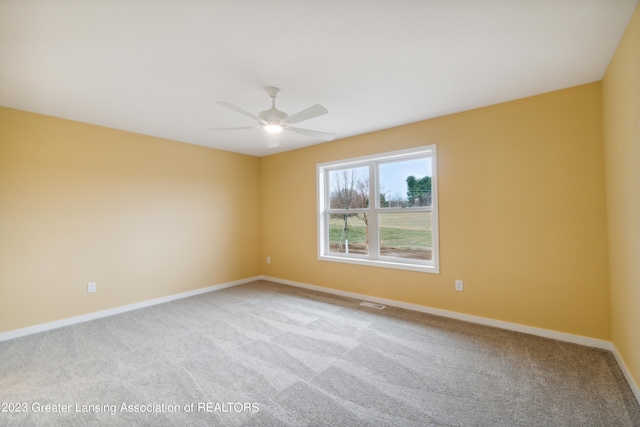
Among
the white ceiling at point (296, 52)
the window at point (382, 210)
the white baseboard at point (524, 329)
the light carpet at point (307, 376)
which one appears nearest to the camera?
the white ceiling at point (296, 52)

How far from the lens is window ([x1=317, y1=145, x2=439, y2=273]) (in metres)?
3.55

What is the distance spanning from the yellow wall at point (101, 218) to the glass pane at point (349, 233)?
1.91m

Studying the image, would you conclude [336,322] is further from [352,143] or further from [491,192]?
[352,143]

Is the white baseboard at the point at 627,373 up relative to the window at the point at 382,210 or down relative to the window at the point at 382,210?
down

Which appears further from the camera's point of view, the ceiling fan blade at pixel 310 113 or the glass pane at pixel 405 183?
the glass pane at pixel 405 183

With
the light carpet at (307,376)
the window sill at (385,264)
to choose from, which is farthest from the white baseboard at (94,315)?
the window sill at (385,264)

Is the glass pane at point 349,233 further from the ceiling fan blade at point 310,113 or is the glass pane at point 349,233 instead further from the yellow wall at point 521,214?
the ceiling fan blade at point 310,113

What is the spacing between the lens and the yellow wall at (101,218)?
9.37ft

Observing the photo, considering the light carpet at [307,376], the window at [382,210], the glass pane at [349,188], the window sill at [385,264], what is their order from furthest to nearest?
the glass pane at [349,188]
the window at [382,210]
the window sill at [385,264]
the light carpet at [307,376]

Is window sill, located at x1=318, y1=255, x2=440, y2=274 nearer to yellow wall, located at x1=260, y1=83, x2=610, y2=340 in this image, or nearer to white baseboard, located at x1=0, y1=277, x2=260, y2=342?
yellow wall, located at x1=260, y1=83, x2=610, y2=340

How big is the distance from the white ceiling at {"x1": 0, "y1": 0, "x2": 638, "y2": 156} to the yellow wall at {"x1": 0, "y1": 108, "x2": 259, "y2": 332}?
47 centimetres


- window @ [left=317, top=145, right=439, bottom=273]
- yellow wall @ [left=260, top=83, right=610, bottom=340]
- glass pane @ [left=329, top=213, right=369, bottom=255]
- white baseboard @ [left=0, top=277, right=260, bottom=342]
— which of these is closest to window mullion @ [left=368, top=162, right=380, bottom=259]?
window @ [left=317, top=145, right=439, bottom=273]

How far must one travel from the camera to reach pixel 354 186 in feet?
14.2

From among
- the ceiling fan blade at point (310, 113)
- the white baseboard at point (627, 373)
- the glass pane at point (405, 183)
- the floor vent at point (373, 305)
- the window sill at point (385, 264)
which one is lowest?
the floor vent at point (373, 305)
